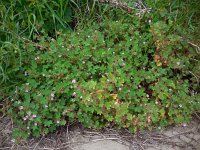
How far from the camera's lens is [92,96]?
2.55 m

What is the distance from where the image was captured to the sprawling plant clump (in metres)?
2.60

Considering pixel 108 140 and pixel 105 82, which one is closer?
pixel 105 82

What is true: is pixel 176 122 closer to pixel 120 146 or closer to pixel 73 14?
pixel 120 146

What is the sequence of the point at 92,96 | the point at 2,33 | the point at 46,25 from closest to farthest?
the point at 92,96
the point at 2,33
the point at 46,25

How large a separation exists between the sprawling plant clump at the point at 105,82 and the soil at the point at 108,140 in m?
0.09

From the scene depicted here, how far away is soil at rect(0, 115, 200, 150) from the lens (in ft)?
8.75

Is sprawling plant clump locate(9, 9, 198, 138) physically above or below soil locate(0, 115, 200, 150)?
above

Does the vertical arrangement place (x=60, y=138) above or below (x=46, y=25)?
below

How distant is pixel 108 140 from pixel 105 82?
455 mm

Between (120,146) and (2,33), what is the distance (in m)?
1.35

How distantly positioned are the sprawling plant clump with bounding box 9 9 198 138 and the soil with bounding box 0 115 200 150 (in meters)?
0.09

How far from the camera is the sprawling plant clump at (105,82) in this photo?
8.54 ft

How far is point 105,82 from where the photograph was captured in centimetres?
260

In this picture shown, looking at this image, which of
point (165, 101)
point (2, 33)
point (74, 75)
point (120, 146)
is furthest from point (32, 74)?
point (165, 101)
